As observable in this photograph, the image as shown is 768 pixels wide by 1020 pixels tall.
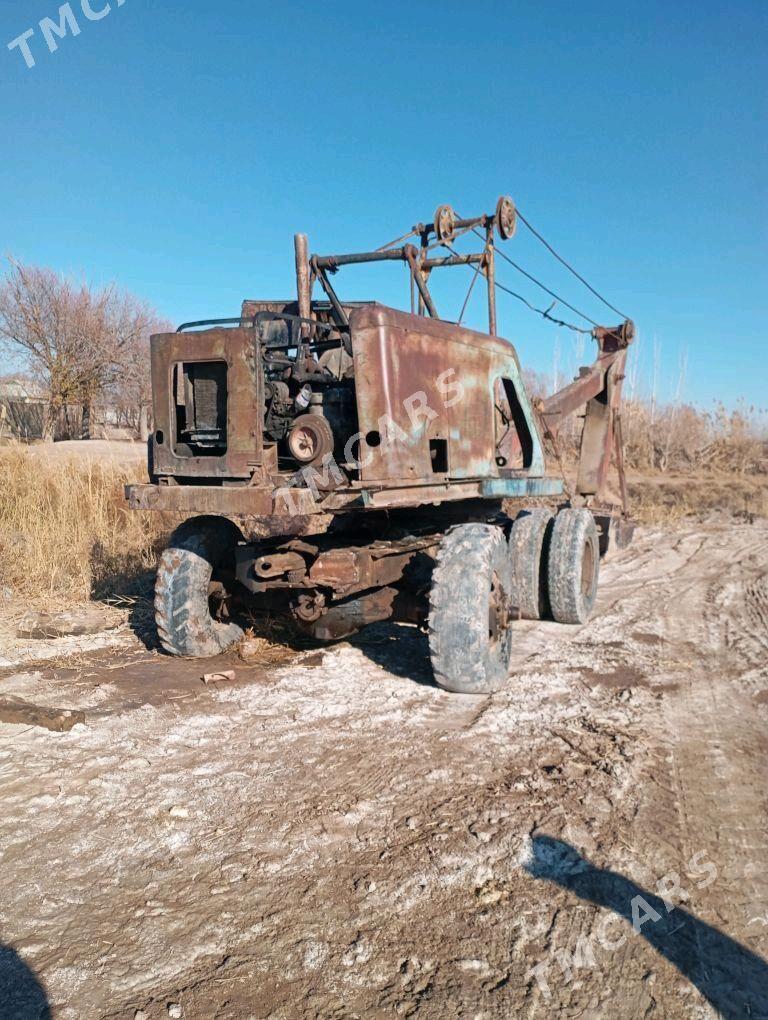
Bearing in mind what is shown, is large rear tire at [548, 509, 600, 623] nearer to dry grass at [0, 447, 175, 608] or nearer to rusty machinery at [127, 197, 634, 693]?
rusty machinery at [127, 197, 634, 693]

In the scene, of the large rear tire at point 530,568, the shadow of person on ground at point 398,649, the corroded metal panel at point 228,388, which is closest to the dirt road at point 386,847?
the shadow of person on ground at point 398,649

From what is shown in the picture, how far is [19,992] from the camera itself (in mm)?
2141

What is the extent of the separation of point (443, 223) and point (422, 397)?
2511 millimetres

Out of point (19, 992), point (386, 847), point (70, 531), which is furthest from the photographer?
point (70, 531)

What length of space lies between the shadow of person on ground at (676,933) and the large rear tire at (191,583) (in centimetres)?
306

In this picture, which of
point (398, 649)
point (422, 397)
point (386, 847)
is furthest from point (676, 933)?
point (398, 649)

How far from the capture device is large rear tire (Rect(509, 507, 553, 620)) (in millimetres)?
6219

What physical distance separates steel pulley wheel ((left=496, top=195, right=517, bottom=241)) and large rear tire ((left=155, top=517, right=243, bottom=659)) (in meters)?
3.73

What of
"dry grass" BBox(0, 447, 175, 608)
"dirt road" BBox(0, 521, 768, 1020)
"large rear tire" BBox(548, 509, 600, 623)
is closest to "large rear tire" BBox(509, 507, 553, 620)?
"large rear tire" BBox(548, 509, 600, 623)

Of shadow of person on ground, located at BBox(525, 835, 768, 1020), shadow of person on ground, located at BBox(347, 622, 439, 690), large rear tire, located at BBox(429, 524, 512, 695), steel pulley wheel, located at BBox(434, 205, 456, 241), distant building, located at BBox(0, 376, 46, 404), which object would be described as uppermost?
distant building, located at BBox(0, 376, 46, 404)

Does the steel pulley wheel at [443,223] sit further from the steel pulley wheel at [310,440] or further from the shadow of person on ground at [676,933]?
the shadow of person on ground at [676,933]

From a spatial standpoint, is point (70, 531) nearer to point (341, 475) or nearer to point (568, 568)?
point (341, 475)

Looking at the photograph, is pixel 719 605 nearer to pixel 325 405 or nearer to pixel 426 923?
pixel 325 405

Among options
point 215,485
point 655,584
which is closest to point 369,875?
point 215,485
